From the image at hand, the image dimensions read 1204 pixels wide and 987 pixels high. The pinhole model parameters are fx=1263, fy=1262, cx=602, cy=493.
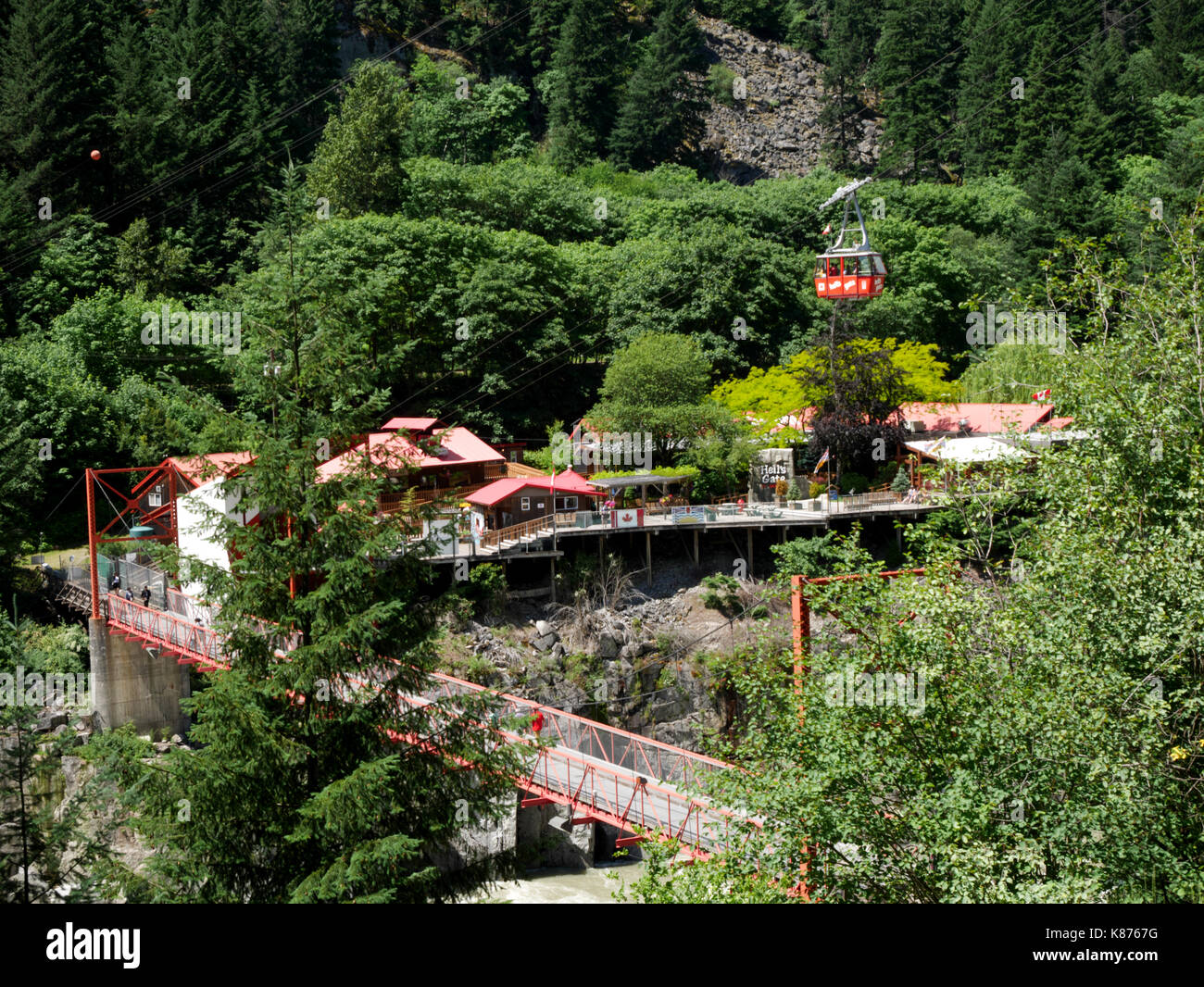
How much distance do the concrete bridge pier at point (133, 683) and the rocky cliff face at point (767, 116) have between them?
5804 cm

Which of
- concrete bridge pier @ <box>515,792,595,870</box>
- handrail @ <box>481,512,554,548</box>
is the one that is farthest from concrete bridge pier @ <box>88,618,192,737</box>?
concrete bridge pier @ <box>515,792,595,870</box>

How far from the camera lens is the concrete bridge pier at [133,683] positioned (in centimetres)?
2998

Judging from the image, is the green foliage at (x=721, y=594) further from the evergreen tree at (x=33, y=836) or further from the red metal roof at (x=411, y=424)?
the evergreen tree at (x=33, y=836)

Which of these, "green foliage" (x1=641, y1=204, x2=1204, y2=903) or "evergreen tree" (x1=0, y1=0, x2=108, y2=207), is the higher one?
"evergreen tree" (x1=0, y1=0, x2=108, y2=207)

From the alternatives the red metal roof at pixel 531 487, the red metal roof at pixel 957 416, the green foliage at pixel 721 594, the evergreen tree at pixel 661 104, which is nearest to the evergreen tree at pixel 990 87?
the evergreen tree at pixel 661 104

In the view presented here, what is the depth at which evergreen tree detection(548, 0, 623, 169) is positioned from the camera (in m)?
68.4

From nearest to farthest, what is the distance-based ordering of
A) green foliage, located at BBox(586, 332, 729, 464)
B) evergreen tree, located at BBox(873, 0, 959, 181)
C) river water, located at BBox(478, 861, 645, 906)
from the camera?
1. river water, located at BBox(478, 861, 645, 906)
2. green foliage, located at BBox(586, 332, 729, 464)
3. evergreen tree, located at BBox(873, 0, 959, 181)

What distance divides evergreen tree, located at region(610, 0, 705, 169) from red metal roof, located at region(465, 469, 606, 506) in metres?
37.4

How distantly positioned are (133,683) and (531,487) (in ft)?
39.0

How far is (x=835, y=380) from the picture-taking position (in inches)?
1645

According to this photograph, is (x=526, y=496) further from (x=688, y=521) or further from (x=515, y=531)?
(x=688, y=521)

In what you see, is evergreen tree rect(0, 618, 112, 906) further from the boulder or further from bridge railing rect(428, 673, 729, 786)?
the boulder

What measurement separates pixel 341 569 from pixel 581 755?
11.5 meters

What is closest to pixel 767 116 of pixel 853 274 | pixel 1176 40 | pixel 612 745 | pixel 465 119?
pixel 1176 40
